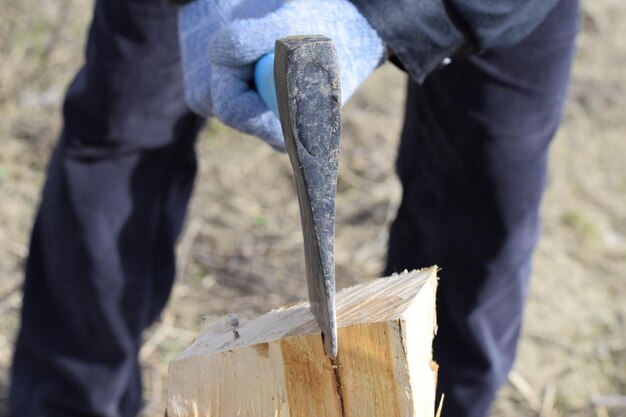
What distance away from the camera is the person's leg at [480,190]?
1675mm

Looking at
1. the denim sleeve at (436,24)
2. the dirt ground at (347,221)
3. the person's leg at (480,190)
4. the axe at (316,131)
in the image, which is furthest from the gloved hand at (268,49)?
the dirt ground at (347,221)

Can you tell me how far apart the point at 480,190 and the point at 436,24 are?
557 millimetres

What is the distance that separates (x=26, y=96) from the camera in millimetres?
3322

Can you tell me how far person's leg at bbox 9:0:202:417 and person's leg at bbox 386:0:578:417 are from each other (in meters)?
0.54

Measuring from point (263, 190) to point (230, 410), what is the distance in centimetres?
214

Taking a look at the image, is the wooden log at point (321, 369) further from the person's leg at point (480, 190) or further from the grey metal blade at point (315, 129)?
the person's leg at point (480, 190)

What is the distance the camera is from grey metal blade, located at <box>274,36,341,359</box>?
853 mm

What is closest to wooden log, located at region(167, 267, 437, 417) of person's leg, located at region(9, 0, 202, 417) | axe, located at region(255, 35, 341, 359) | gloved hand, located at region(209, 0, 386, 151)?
axe, located at region(255, 35, 341, 359)

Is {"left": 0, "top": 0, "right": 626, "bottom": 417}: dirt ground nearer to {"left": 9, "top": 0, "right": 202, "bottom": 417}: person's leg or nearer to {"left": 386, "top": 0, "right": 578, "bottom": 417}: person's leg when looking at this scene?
{"left": 9, "top": 0, "right": 202, "bottom": 417}: person's leg

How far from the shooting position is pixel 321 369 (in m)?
1.00

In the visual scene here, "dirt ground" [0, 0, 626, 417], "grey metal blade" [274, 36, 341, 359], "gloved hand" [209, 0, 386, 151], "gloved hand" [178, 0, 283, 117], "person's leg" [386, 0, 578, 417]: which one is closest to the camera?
"grey metal blade" [274, 36, 341, 359]

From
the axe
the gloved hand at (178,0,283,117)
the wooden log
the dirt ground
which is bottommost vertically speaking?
the dirt ground

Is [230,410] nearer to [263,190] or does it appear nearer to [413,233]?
[413,233]

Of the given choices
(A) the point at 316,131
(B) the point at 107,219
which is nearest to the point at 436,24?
(A) the point at 316,131
